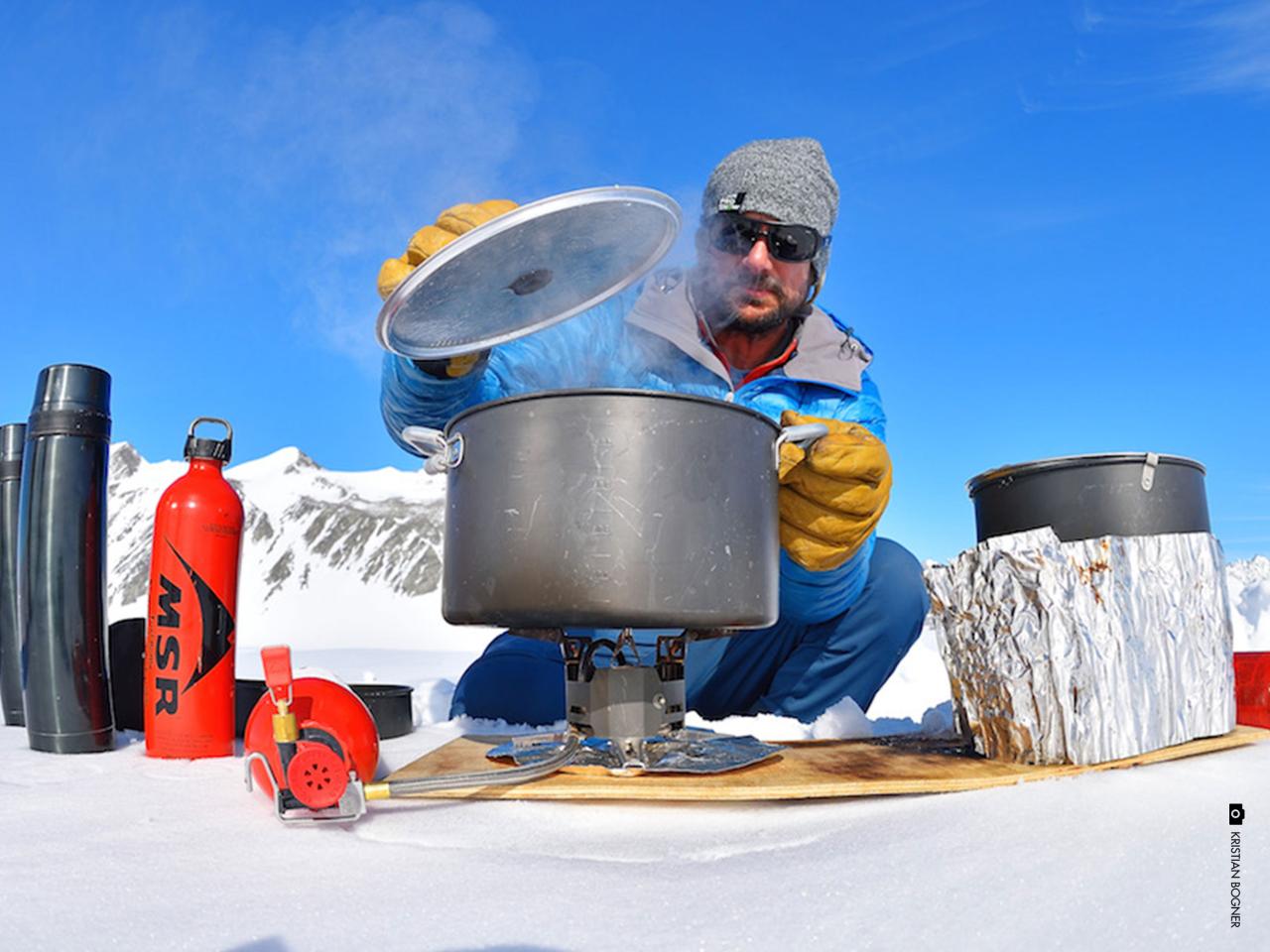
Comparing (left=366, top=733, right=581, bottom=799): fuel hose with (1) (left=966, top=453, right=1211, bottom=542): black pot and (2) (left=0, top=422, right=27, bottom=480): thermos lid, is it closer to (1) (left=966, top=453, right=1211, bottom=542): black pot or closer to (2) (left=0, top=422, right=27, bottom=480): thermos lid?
(1) (left=966, top=453, right=1211, bottom=542): black pot

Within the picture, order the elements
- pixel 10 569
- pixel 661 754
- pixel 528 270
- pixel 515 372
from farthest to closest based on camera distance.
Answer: pixel 515 372, pixel 10 569, pixel 528 270, pixel 661 754

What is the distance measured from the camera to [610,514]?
1.15 m

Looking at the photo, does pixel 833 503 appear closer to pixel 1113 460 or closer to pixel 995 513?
pixel 995 513

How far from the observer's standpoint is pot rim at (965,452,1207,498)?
143 cm

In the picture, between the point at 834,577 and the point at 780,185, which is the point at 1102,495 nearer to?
the point at 834,577

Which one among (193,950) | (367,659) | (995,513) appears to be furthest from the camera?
(367,659)

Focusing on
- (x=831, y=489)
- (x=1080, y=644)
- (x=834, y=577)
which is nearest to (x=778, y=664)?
(x=834, y=577)

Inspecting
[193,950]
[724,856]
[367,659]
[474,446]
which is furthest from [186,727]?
[367,659]

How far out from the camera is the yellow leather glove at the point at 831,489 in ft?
4.71

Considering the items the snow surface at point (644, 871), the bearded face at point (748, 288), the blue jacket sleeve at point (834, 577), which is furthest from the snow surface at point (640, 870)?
the bearded face at point (748, 288)

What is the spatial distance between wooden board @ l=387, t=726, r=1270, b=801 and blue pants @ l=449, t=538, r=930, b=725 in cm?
55

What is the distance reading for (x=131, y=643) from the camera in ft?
5.51

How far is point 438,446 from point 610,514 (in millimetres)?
377

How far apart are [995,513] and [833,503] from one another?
0.31 metres
